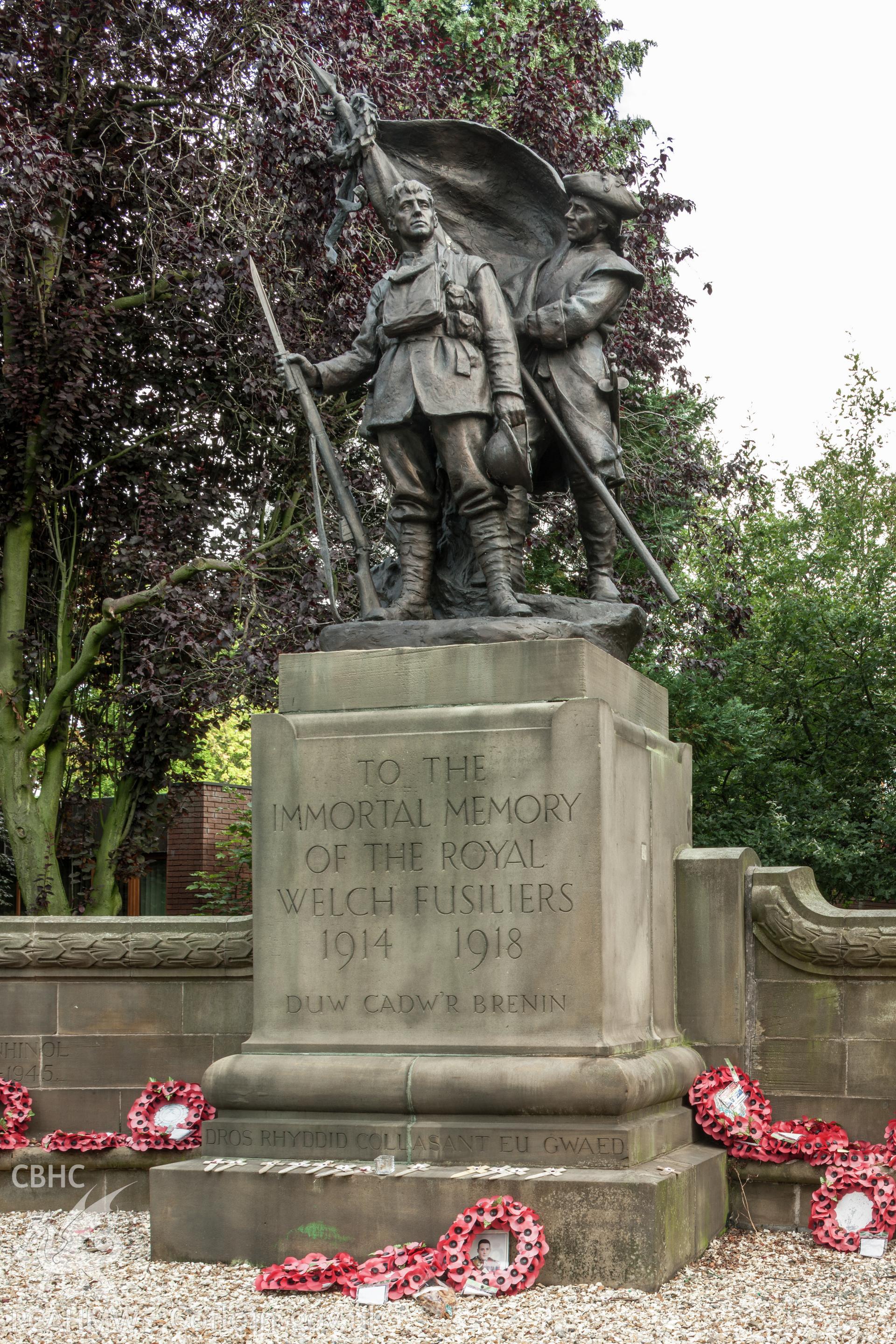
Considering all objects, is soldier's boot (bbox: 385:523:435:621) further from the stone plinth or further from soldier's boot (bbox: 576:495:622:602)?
soldier's boot (bbox: 576:495:622:602)

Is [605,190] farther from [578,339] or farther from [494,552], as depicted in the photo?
[494,552]

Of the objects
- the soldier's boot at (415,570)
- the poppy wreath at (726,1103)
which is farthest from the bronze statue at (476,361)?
the poppy wreath at (726,1103)

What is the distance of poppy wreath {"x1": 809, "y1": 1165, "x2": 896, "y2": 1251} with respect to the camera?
6.38m

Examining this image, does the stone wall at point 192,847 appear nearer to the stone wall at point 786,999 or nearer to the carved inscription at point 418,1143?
the stone wall at point 786,999

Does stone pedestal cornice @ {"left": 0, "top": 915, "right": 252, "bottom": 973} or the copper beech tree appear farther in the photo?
the copper beech tree

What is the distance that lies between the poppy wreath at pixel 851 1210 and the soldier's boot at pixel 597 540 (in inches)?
118

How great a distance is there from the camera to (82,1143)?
738 cm

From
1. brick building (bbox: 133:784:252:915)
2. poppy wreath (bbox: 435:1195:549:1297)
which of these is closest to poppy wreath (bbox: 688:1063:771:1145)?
poppy wreath (bbox: 435:1195:549:1297)

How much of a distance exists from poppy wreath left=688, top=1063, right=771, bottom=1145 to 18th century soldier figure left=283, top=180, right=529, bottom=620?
2.38m

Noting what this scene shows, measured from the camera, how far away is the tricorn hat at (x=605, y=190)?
25.0 feet

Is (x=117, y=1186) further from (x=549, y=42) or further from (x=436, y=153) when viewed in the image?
(x=549, y=42)

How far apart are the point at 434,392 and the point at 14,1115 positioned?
415 cm

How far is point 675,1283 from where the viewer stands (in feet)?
18.7

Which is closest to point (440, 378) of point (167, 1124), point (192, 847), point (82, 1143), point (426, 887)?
point (426, 887)
